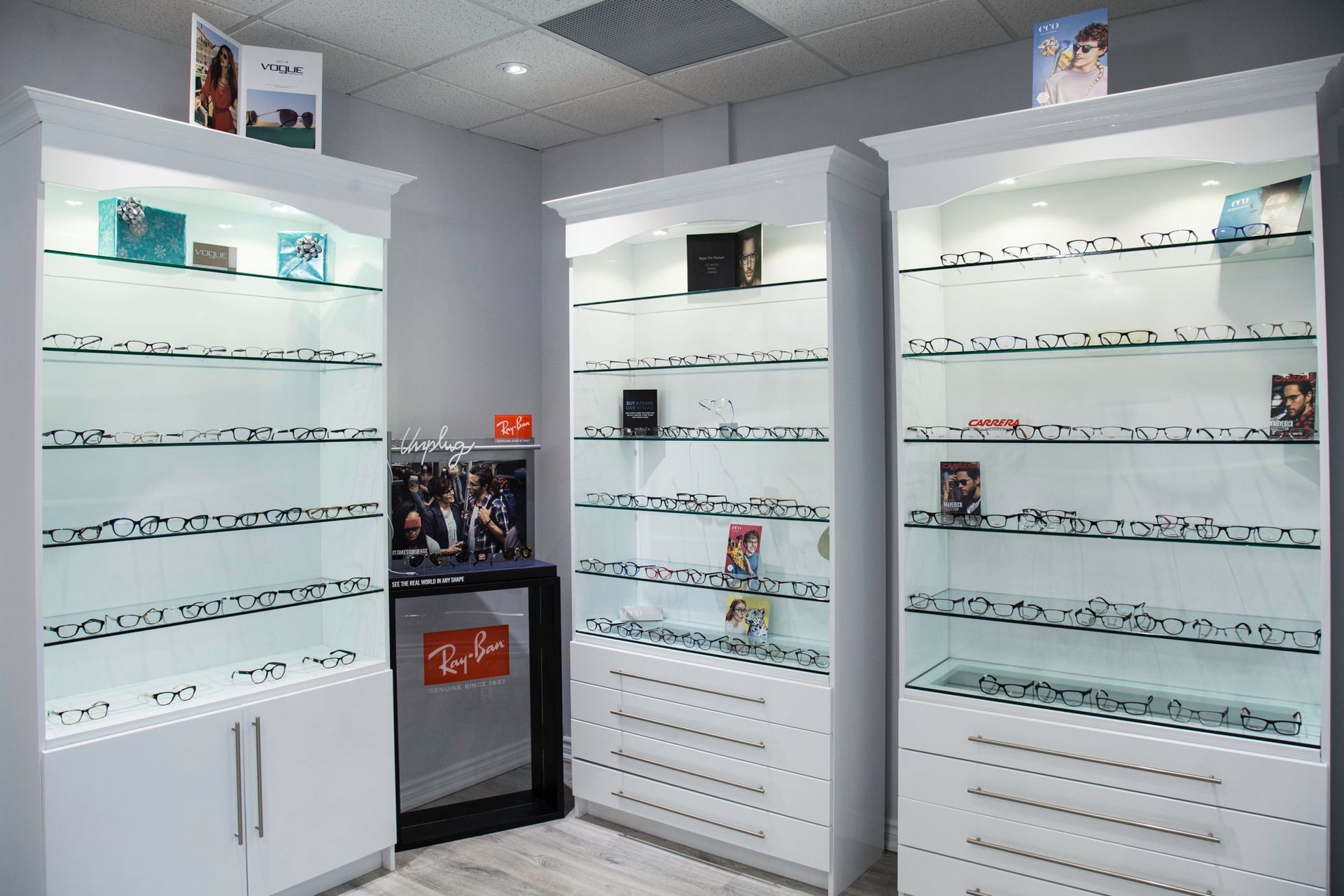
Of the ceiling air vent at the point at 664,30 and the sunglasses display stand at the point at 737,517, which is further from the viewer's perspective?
the sunglasses display stand at the point at 737,517

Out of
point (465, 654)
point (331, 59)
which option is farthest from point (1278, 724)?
point (331, 59)

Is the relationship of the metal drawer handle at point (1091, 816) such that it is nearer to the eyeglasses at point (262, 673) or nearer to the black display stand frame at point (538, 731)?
the black display stand frame at point (538, 731)

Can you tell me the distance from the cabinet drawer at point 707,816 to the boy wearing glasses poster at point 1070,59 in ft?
7.97

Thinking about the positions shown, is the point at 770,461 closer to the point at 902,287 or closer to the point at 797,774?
the point at 902,287

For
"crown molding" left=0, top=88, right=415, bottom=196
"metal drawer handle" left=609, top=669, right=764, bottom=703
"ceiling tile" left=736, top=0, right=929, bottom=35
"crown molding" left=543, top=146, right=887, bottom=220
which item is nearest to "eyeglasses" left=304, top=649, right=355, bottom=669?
"metal drawer handle" left=609, top=669, right=764, bottom=703

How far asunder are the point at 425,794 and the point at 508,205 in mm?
2627

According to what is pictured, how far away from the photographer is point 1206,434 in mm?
2715

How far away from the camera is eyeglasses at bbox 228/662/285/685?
9.91 feet

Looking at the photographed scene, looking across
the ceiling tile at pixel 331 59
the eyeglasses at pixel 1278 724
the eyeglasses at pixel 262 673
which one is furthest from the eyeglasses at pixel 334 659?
the eyeglasses at pixel 1278 724

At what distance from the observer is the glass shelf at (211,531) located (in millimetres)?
2664

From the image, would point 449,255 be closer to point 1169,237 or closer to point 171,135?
point 171,135

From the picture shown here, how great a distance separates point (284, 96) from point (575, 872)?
9.37ft

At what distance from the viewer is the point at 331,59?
129 inches

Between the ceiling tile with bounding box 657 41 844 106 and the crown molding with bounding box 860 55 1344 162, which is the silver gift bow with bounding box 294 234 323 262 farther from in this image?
the crown molding with bounding box 860 55 1344 162
